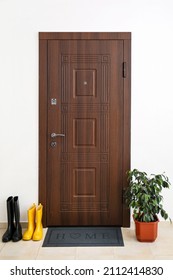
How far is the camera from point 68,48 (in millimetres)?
3100

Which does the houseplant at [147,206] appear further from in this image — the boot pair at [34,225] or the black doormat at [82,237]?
the boot pair at [34,225]

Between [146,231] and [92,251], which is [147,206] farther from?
[92,251]

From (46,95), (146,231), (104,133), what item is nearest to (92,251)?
(146,231)

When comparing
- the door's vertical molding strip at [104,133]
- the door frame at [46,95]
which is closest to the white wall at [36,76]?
the door frame at [46,95]

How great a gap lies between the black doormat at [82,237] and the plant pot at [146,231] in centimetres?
20

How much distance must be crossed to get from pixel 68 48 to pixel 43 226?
1921mm

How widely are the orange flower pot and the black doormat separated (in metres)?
0.20

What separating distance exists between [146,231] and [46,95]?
1709 millimetres

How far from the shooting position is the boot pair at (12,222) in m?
2.88

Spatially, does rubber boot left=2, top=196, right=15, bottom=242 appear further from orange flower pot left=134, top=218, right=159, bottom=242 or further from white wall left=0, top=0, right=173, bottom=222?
orange flower pot left=134, top=218, right=159, bottom=242
